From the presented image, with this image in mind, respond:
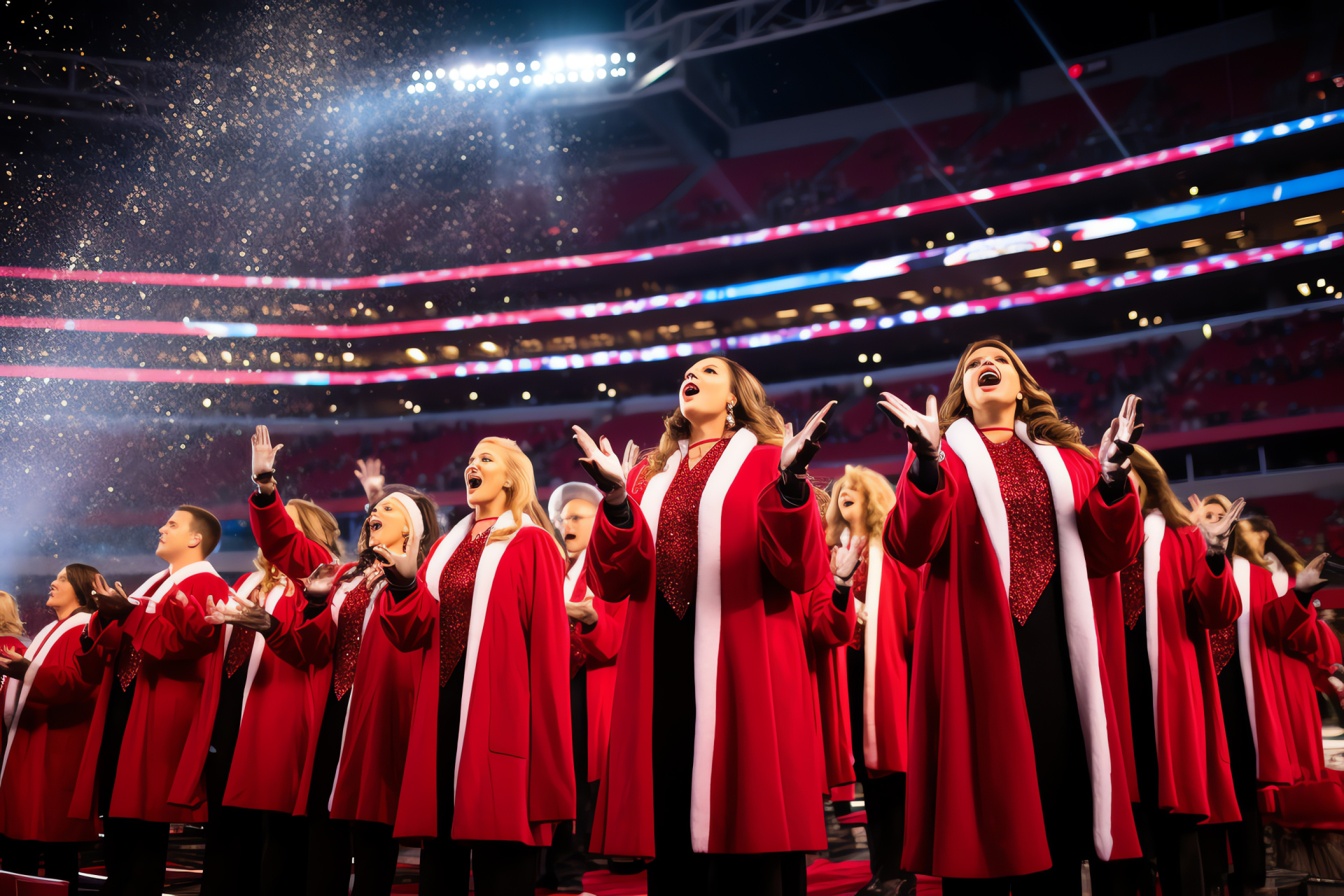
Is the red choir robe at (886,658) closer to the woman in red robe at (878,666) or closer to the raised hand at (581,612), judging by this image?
the woman in red robe at (878,666)

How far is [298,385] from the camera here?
28.9 metres

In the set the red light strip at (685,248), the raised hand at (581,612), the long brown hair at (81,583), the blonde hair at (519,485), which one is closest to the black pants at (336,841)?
the raised hand at (581,612)

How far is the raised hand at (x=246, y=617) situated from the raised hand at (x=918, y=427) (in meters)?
3.41

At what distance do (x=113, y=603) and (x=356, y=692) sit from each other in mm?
1984

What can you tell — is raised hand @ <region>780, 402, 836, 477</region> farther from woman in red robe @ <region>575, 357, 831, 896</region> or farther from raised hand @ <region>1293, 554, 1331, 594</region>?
raised hand @ <region>1293, 554, 1331, 594</region>

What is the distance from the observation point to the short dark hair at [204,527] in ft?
18.9

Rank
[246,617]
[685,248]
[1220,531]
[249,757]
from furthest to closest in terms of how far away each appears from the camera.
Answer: [685,248], [249,757], [246,617], [1220,531]

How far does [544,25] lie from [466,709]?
26.1 m

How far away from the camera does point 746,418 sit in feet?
11.8

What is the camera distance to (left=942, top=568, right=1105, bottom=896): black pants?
109 inches

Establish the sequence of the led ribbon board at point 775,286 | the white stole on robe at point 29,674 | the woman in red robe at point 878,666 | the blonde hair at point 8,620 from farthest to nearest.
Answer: the led ribbon board at point 775,286, the blonde hair at point 8,620, the white stole on robe at point 29,674, the woman in red robe at point 878,666

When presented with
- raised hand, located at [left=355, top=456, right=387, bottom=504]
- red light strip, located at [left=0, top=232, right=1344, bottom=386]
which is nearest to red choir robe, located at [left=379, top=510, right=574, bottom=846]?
raised hand, located at [left=355, top=456, right=387, bottom=504]

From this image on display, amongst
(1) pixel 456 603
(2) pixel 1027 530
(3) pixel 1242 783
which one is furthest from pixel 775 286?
(2) pixel 1027 530

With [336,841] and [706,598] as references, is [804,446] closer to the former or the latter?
[706,598]
